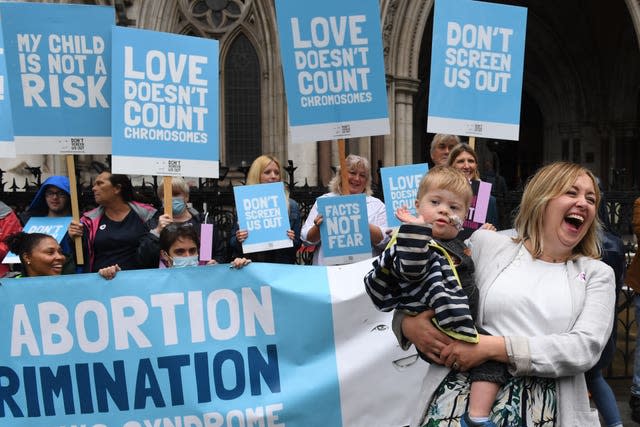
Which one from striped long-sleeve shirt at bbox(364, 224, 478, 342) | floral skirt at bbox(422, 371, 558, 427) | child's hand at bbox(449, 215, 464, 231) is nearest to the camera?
striped long-sleeve shirt at bbox(364, 224, 478, 342)

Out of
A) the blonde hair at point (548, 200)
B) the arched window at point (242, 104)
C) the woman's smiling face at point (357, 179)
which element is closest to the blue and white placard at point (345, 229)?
the woman's smiling face at point (357, 179)

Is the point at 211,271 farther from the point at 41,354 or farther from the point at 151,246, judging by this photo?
the point at 41,354

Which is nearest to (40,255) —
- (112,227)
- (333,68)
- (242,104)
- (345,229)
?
(112,227)

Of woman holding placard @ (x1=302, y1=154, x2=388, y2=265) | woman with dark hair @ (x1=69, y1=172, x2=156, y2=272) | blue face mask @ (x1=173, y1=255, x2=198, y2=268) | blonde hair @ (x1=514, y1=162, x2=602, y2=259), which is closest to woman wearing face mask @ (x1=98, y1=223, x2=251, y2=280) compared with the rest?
blue face mask @ (x1=173, y1=255, x2=198, y2=268)

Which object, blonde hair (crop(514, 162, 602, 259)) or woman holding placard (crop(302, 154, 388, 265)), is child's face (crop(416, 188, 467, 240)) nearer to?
blonde hair (crop(514, 162, 602, 259))

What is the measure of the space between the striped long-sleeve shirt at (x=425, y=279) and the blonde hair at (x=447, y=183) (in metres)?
0.22

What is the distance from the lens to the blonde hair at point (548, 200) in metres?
2.09

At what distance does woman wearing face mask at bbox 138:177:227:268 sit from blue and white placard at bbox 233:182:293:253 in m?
0.24

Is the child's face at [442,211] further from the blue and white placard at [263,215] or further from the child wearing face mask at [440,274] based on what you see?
the blue and white placard at [263,215]

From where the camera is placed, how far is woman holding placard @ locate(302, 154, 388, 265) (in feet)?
14.7

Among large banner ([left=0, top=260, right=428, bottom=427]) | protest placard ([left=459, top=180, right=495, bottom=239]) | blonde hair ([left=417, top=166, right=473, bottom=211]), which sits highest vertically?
blonde hair ([left=417, top=166, right=473, bottom=211])

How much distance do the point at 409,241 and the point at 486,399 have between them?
0.58m

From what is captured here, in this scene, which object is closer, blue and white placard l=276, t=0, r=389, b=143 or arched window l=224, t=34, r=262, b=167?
blue and white placard l=276, t=0, r=389, b=143

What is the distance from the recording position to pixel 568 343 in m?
1.96
